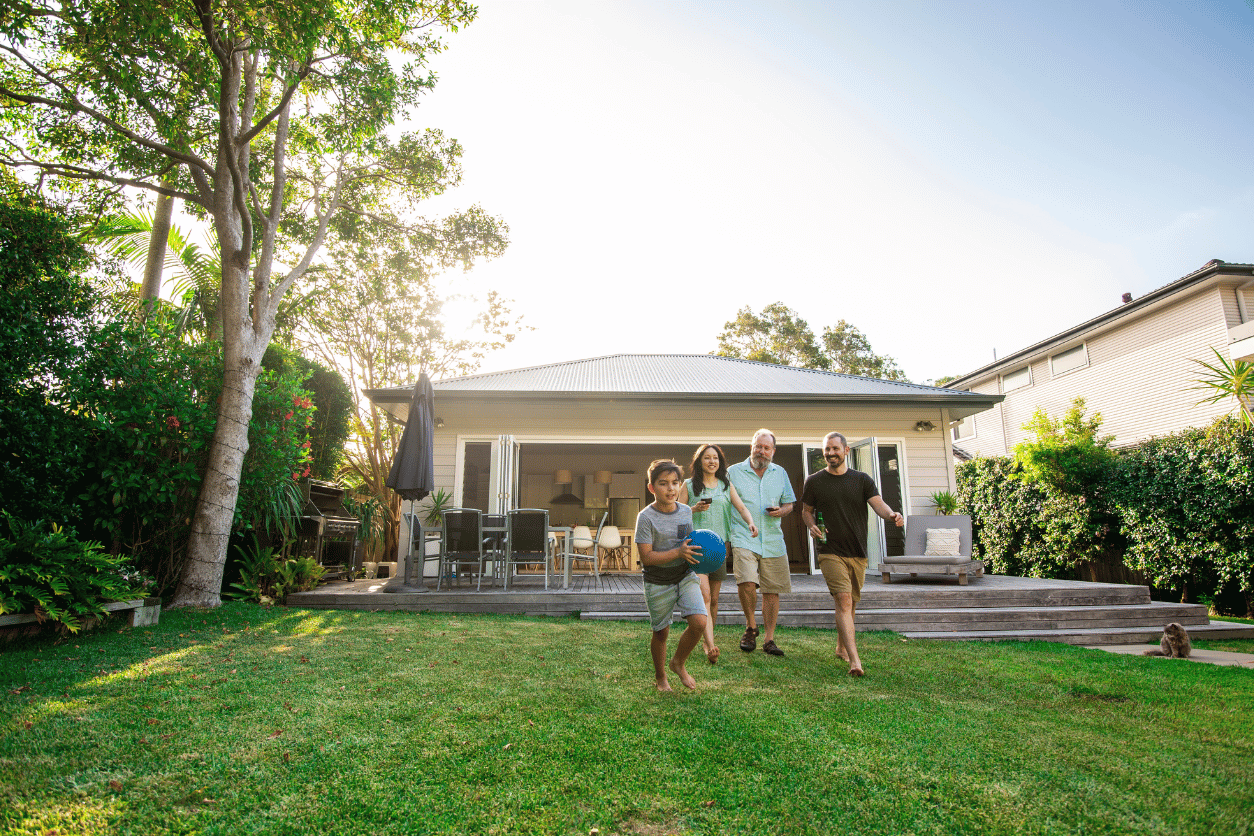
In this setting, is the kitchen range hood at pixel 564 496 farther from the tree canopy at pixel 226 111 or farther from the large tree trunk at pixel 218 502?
the large tree trunk at pixel 218 502

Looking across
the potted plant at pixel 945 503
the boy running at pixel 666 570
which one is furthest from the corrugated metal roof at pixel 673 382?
the boy running at pixel 666 570

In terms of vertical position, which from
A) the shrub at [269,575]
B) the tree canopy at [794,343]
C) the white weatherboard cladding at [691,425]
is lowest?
the shrub at [269,575]

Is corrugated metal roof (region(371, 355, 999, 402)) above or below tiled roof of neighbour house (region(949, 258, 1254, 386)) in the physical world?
below

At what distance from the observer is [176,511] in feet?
18.2

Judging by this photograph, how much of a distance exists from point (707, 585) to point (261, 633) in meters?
3.37

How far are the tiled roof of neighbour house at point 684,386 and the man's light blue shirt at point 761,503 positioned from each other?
4.27m

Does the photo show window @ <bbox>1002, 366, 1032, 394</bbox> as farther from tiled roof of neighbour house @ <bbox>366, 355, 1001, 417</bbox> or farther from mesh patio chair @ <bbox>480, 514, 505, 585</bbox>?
mesh patio chair @ <bbox>480, 514, 505, 585</bbox>

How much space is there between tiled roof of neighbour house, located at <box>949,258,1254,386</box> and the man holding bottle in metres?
11.6

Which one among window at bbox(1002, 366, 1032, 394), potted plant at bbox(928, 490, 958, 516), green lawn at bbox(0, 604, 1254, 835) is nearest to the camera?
green lawn at bbox(0, 604, 1254, 835)

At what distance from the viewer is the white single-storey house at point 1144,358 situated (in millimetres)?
11055

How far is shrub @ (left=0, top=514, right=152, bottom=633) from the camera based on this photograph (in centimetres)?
361

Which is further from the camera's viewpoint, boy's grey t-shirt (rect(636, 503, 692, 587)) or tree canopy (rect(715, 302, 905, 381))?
tree canopy (rect(715, 302, 905, 381))

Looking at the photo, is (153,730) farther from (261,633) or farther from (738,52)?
(738,52)

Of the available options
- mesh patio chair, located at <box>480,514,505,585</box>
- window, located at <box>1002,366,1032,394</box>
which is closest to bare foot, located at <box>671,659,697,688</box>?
mesh patio chair, located at <box>480,514,505,585</box>
